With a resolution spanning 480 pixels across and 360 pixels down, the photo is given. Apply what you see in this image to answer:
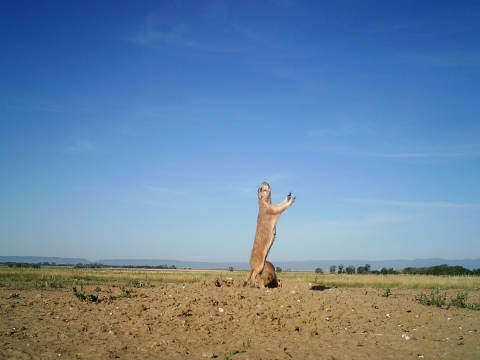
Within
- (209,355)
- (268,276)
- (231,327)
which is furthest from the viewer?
(268,276)

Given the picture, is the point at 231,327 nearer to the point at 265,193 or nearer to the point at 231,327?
the point at 231,327

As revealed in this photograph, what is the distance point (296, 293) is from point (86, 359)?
611 centimetres

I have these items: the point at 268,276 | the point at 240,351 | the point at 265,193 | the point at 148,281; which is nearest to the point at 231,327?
the point at 240,351

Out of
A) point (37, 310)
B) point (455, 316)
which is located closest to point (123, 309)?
point (37, 310)

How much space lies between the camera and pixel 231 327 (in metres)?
9.09

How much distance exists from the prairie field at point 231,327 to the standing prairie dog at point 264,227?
1621 mm

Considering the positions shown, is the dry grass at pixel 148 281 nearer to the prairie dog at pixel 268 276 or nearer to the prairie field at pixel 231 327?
the prairie dog at pixel 268 276

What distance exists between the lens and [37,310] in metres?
10.3

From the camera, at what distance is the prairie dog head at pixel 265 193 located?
13.3 metres

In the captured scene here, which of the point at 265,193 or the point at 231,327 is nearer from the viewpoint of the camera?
the point at 231,327

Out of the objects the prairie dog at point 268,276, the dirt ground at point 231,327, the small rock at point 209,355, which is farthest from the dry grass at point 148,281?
the small rock at point 209,355

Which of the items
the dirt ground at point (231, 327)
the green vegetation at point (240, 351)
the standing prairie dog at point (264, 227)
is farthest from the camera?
the standing prairie dog at point (264, 227)

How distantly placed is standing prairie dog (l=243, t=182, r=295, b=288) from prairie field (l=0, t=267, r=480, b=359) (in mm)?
1621

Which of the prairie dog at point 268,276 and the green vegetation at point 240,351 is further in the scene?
the prairie dog at point 268,276
